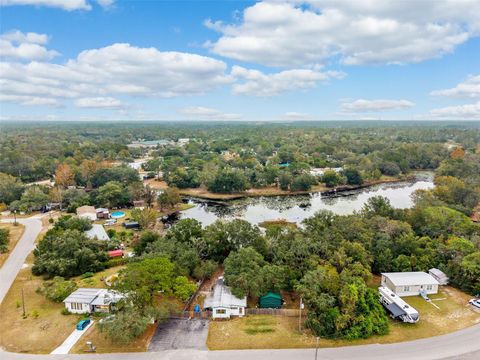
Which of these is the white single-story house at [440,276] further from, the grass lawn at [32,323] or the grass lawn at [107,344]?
the grass lawn at [32,323]

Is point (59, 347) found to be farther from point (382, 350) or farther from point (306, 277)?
point (382, 350)

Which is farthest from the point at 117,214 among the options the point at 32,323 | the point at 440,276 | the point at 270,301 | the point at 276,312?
the point at 440,276

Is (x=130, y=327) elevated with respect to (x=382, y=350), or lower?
elevated

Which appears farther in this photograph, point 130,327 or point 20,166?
point 20,166

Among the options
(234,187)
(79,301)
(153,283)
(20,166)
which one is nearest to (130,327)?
(153,283)

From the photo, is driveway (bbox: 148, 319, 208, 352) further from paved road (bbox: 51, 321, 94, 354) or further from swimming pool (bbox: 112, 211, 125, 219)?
swimming pool (bbox: 112, 211, 125, 219)

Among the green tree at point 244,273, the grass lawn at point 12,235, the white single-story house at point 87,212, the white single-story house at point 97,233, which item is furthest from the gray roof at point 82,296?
the white single-story house at point 87,212

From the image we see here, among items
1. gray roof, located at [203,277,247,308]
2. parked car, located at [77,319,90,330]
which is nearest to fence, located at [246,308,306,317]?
gray roof, located at [203,277,247,308]
